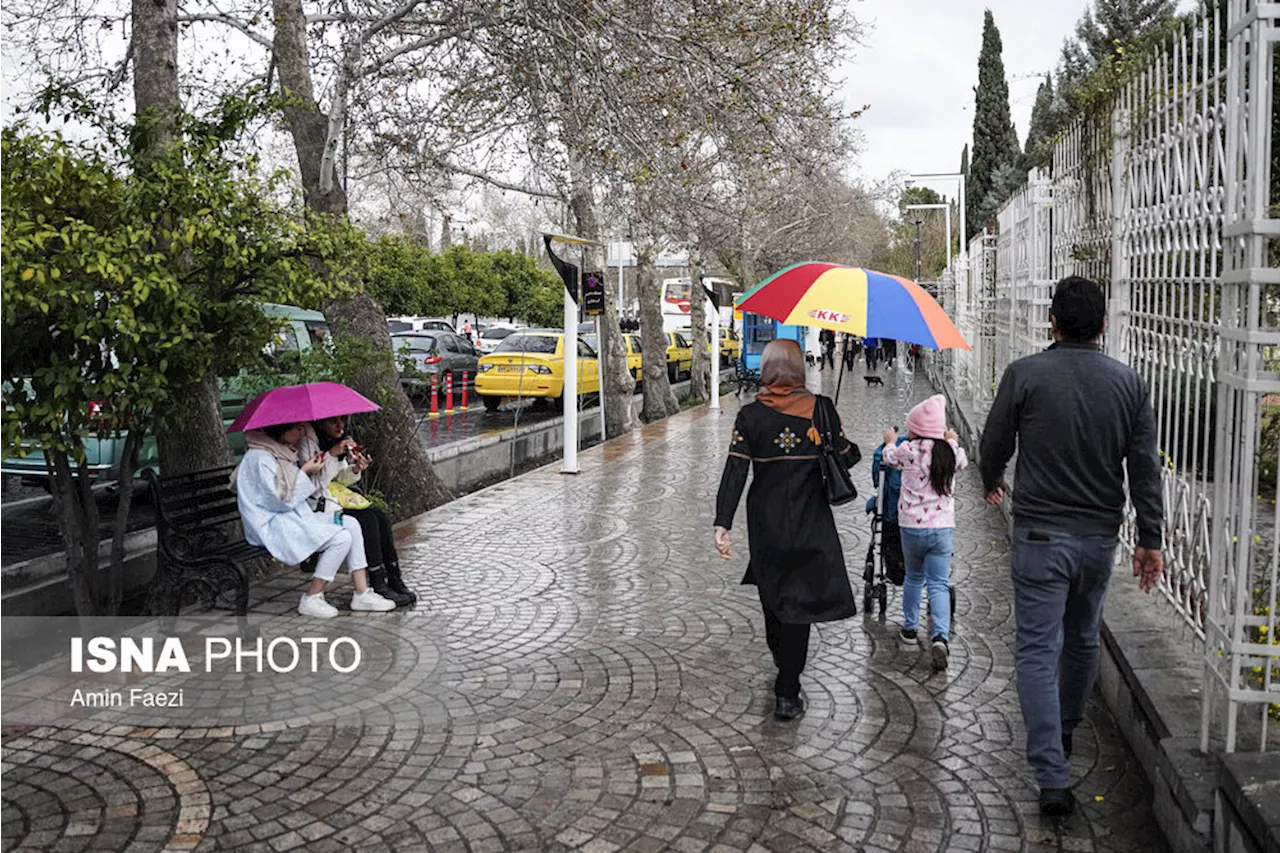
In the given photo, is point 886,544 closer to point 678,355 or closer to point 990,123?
point 678,355

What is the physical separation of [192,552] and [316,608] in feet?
2.65

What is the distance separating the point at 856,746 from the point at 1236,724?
155 centimetres

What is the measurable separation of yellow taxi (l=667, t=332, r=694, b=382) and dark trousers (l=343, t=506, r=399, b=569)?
2943 cm

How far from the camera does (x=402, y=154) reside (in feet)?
44.0

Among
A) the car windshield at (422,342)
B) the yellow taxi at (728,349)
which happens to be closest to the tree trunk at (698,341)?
the car windshield at (422,342)

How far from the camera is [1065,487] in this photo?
4.04 metres

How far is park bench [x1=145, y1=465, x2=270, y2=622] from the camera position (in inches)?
261

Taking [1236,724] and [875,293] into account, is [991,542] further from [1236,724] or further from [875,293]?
[1236,724]

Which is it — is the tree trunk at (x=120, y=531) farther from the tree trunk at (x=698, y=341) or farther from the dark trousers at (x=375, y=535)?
the tree trunk at (x=698, y=341)

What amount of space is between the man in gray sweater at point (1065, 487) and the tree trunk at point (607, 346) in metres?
14.6

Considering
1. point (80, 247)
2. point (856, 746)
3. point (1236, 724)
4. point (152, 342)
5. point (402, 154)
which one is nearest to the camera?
point (1236, 724)

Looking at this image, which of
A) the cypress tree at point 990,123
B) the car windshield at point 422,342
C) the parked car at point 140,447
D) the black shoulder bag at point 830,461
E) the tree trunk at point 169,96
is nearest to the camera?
the black shoulder bag at point 830,461

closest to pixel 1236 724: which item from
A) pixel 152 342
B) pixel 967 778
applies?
pixel 967 778

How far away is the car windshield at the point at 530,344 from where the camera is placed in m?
25.2
